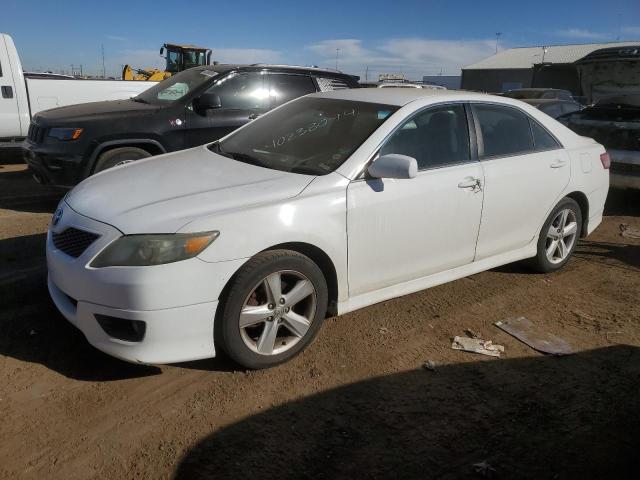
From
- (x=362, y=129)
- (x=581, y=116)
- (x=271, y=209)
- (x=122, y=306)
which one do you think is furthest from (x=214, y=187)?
(x=581, y=116)

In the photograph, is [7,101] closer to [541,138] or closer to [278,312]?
[278,312]

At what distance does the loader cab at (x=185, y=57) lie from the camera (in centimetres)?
1992

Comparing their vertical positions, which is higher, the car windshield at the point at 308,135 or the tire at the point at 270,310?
the car windshield at the point at 308,135

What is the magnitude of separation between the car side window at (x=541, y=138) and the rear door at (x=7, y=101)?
812cm

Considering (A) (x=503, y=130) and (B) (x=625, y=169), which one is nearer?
(A) (x=503, y=130)

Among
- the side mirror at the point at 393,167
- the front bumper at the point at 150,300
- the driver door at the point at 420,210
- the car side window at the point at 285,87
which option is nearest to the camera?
the front bumper at the point at 150,300

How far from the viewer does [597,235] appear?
6.38m

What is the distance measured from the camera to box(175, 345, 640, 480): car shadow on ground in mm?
2438

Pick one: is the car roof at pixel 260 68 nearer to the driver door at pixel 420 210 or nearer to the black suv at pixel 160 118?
the black suv at pixel 160 118

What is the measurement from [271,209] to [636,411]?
7.44 feet

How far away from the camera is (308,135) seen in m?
3.90

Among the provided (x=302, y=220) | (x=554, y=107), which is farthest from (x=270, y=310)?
(x=554, y=107)

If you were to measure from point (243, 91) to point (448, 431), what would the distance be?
214 inches

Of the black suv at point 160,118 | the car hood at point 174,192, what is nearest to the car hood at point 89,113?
the black suv at point 160,118
